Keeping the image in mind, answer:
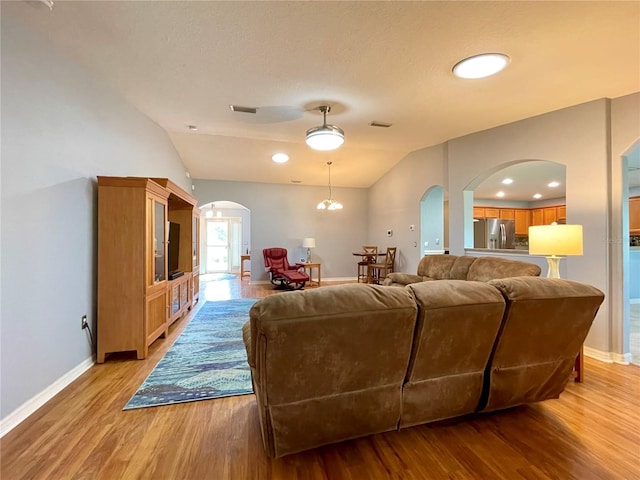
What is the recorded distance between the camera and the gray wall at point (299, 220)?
7699mm

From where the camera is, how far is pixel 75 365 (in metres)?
2.55

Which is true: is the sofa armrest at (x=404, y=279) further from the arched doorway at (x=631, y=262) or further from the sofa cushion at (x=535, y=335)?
the sofa cushion at (x=535, y=335)

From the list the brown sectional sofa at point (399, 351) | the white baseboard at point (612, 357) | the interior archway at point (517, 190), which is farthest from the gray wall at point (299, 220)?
the brown sectional sofa at point (399, 351)

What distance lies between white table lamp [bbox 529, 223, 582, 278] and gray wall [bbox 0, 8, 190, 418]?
3.77 metres

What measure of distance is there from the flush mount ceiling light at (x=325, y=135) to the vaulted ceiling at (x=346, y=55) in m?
0.26

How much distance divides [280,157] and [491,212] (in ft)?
19.7

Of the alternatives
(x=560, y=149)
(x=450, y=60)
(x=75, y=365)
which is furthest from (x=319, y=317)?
(x=560, y=149)

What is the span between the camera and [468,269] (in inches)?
146

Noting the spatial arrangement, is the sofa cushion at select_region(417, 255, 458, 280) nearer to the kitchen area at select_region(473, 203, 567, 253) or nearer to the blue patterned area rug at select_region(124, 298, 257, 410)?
the kitchen area at select_region(473, 203, 567, 253)

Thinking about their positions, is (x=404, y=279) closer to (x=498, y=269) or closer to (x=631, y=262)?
(x=498, y=269)

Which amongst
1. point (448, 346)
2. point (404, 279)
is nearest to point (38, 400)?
point (448, 346)

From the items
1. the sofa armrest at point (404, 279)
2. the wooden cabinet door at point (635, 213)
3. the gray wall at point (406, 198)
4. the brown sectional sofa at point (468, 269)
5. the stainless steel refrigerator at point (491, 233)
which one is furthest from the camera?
the stainless steel refrigerator at point (491, 233)

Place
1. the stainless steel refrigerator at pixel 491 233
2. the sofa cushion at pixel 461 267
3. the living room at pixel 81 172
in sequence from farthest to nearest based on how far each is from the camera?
1. the stainless steel refrigerator at pixel 491 233
2. the sofa cushion at pixel 461 267
3. the living room at pixel 81 172

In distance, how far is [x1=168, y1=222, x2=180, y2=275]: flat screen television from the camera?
169 inches
